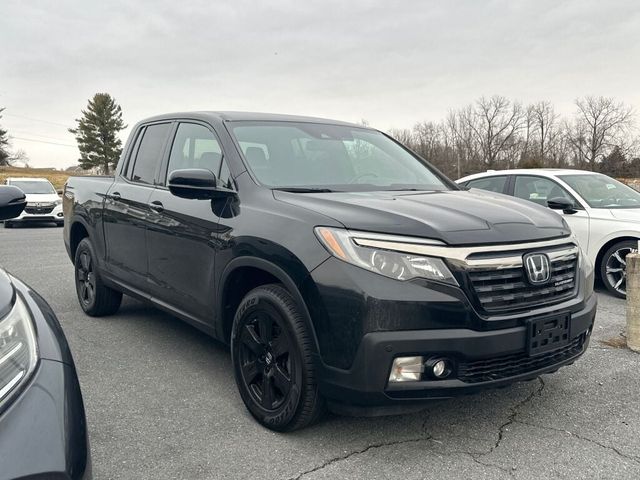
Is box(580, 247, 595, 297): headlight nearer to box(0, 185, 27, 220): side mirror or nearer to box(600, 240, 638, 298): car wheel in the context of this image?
box(0, 185, 27, 220): side mirror

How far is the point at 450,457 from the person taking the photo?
2684 millimetres

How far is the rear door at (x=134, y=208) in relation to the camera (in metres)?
4.20

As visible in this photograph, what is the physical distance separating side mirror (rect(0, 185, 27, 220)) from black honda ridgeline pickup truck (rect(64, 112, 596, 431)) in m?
0.86

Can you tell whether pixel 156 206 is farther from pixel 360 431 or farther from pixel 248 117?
pixel 360 431

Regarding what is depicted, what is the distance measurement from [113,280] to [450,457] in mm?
3260

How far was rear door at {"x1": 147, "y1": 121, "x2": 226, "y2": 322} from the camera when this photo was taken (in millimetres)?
3389

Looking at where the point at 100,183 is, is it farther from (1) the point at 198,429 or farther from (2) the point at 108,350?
(1) the point at 198,429

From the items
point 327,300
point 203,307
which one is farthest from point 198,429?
point 327,300

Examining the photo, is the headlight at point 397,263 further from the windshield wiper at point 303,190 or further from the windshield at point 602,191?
the windshield at point 602,191

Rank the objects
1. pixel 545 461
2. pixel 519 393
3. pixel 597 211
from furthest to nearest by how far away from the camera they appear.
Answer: pixel 597 211, pixel 519 393, pixel 545 461

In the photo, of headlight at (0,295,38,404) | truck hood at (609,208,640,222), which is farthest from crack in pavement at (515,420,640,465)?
truck hood at (609,208,640,222)

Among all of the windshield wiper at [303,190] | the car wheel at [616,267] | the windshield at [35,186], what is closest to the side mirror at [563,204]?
the car wheel at [616,267]

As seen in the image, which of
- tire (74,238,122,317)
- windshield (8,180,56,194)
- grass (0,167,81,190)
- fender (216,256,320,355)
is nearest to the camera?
fender (216,256,320,355)

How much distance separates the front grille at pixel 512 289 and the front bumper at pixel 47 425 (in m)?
1.70
